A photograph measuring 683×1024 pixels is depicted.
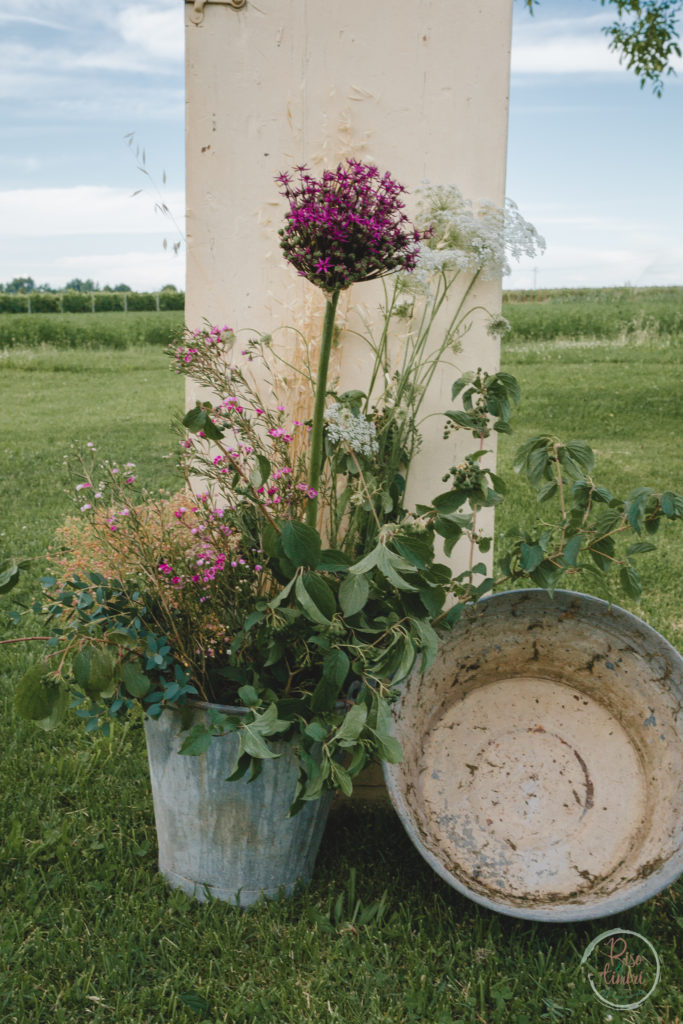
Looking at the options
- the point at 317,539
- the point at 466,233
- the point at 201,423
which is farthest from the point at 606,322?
the point at 317,539

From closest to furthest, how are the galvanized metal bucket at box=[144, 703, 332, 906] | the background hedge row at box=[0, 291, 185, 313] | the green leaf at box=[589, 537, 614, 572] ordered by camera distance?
the galvanized metal bucket at box=[144, 703, 332, 906], the green leaf at box=[589, 537, 614, 572], the background hedge row at box=[0, 291, 185, 313]

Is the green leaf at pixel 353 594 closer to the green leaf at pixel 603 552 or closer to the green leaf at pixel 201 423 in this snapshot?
the green leaf at pixel 201 423

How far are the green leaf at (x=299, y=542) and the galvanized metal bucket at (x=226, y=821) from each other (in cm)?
39

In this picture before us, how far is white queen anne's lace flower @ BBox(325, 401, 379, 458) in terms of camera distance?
6.51 ft

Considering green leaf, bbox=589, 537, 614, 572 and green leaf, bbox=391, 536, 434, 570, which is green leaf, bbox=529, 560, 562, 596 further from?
green leaf, bbox=391, 536, 434, 570

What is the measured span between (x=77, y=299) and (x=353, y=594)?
4177cm

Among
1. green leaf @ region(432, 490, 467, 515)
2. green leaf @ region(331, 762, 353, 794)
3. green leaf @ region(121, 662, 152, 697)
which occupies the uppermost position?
green leaf @ region(432, 490, 467, 515)

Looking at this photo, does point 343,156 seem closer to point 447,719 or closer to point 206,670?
point 206,670

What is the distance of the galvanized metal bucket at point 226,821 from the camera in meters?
1.96

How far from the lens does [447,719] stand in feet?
7.61

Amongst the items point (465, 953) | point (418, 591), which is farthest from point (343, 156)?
point (465, 953)

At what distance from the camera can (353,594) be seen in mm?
1705

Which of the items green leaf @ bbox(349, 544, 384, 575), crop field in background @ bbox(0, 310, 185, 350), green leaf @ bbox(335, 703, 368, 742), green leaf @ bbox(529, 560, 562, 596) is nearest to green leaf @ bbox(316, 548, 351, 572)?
green leaf @ bbox(349, 544, 384, 575)

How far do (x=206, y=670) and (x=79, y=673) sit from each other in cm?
37
